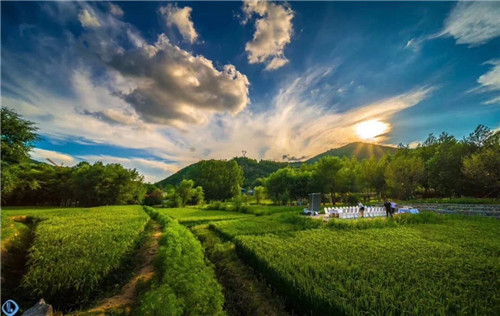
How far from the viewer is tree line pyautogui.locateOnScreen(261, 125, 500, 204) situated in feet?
83.6

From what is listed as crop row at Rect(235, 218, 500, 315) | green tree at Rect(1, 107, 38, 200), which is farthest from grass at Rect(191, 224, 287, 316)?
green tree at Rect(1, 107, 38, 200)

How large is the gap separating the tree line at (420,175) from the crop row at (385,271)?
21.8 meters

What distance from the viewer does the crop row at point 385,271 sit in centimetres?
448

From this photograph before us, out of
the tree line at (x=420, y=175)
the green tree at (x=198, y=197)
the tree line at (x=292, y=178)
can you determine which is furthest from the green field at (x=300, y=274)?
the green tree at (x=198, y=197)

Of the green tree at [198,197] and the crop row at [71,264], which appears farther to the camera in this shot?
the green tree at [198,197]

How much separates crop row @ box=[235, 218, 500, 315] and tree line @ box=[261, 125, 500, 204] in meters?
21.8

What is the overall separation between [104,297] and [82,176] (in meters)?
53.3

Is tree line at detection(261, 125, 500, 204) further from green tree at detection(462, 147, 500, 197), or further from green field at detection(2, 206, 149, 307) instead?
green field at detection(2, 206, 149, 307)

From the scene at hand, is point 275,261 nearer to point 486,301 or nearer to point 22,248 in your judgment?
point 486,301

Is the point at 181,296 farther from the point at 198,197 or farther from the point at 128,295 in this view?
the point at 198,197

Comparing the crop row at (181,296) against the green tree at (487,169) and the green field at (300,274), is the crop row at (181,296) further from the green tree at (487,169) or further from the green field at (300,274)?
the green tree at (487,169)

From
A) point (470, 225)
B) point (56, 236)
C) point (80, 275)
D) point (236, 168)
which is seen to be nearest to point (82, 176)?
point (236, 168)

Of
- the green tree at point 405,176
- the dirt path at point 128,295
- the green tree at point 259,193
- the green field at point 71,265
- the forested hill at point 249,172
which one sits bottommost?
the dirt path at point 128,295

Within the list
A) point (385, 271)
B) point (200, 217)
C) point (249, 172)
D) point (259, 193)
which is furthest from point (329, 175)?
point (249, 172)
